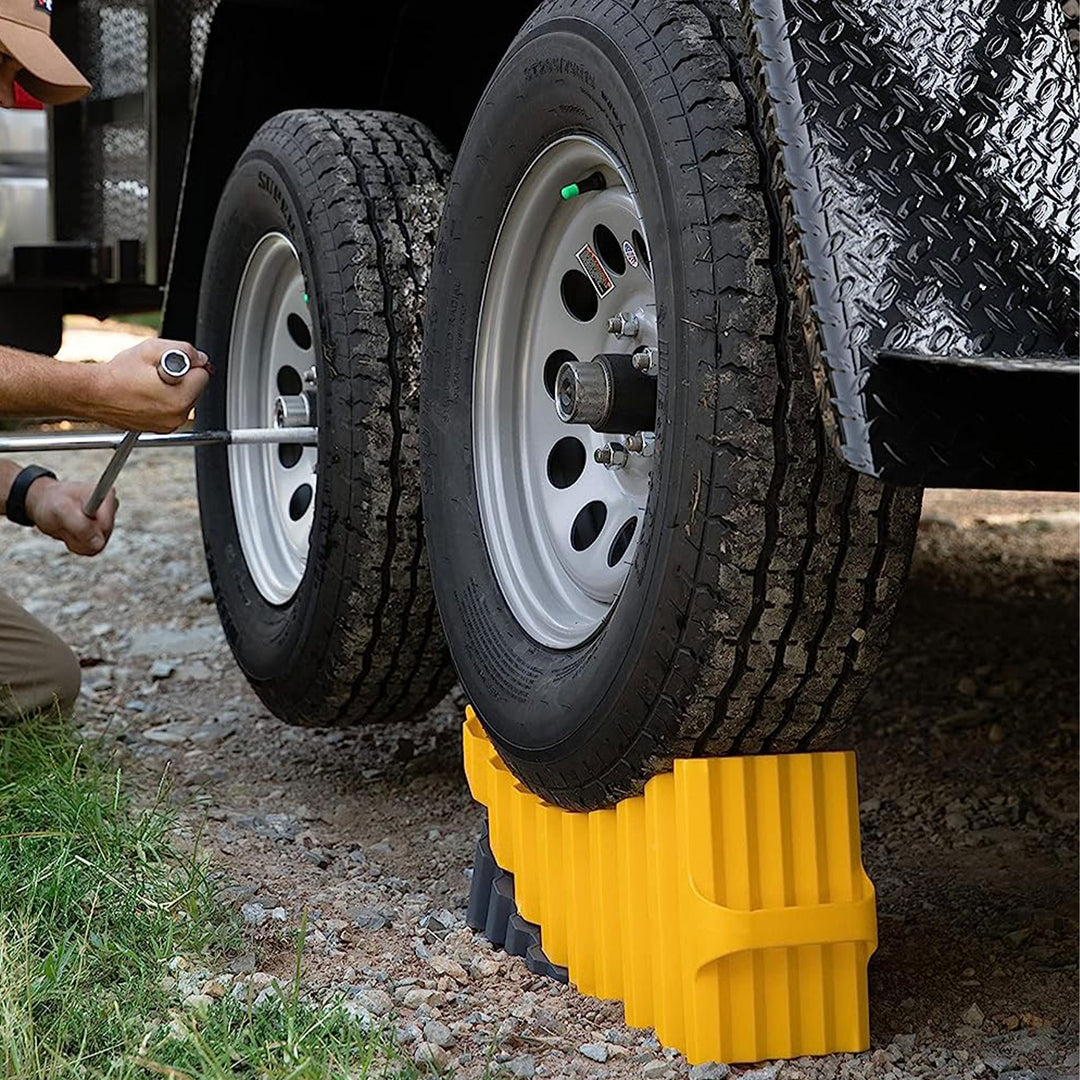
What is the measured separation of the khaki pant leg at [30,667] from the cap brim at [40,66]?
959 mm

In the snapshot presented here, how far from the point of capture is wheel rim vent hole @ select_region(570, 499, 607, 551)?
2.18 metres

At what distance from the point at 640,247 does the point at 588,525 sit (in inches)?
16.1

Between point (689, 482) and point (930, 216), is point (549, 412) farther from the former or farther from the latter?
point (930, 216)

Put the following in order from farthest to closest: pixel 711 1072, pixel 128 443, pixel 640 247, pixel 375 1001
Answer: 1. pixel 128 443
2. pixel 640 247
3. pixel 375 1001
4. pixel 711 1072

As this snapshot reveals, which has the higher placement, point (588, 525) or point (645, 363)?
point (645, 363)

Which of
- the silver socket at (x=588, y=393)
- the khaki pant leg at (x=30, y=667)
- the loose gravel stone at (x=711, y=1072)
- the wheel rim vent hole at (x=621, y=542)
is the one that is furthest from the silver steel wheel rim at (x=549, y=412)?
the khaki pant leg at (x=30, y=667)

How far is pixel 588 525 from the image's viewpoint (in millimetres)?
2195

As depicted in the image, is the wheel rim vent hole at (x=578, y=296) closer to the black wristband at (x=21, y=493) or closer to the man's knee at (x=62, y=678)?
the black wristband at (x=21, y=493)

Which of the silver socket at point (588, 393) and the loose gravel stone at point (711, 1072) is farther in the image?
the silver socket at point (588, 393)

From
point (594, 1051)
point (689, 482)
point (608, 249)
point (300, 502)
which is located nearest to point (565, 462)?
point (608, 249)

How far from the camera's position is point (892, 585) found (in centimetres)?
173

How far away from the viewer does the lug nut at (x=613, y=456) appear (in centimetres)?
207

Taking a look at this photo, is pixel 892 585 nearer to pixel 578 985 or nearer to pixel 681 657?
pixel 681 657

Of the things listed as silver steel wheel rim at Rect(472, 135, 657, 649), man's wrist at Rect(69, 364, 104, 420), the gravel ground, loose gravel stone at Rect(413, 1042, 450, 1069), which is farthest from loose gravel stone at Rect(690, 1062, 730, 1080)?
man's wrist at Rect(69, 364, 104, 420)
